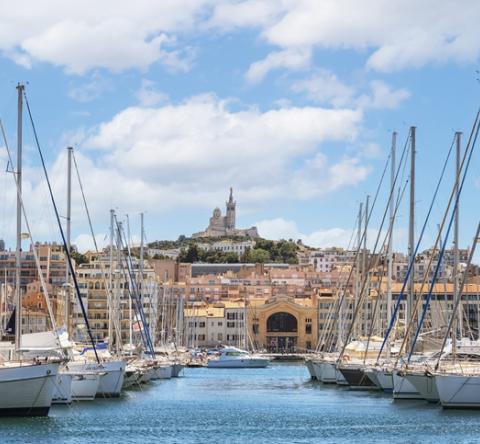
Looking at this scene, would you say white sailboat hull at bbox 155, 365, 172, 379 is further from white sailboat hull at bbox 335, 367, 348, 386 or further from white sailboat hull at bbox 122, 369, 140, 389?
white sailboat hull at bbox 335, 367, 348, 386

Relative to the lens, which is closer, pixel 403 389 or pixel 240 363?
pixel 403 389

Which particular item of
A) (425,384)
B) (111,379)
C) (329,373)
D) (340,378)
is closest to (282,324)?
(329,373)

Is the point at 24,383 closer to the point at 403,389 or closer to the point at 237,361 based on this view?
the point at 403,389

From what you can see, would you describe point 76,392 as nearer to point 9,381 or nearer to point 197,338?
point 9,381

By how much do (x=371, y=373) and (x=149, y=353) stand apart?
90.8 ft

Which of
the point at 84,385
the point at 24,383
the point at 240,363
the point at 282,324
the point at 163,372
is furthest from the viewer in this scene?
the point at 282,324

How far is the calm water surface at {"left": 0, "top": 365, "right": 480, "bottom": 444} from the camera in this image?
37.2 meters

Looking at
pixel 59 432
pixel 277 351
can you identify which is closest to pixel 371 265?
pixel 59 432

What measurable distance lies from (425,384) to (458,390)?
436cm

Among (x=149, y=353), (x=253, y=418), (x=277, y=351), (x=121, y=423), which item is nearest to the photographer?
(x=121, y=423)

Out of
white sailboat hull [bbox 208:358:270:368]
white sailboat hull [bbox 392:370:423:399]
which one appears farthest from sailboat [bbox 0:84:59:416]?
white sailboat hull [bbox 208:358:270:368]

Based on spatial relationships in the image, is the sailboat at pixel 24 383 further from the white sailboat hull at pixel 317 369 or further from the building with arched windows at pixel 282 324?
the building with arched windows at pixel 282 324

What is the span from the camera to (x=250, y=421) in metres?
44.9

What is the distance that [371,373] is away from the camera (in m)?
57.0
